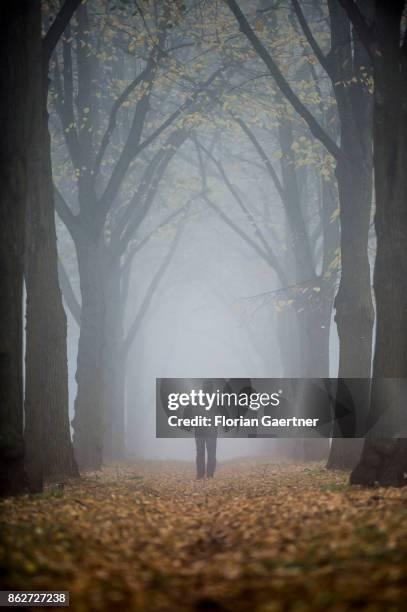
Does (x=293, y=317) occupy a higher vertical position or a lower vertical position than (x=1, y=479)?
higher

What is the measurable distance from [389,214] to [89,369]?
8.59m

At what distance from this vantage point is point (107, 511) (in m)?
6.36

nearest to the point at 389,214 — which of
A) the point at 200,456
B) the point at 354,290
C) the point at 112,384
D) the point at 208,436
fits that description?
the point at 354,290

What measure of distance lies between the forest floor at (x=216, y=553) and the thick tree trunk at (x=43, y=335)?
60.0 inches

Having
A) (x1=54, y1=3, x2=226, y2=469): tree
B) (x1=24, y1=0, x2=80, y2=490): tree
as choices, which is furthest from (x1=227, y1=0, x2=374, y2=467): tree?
A: (x1=24, y1=0, x2=80, y2=490): tree

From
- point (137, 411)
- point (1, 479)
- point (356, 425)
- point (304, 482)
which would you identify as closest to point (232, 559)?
point (1, 479)

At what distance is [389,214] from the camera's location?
8.09 metres

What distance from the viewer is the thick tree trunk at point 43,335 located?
819 cm

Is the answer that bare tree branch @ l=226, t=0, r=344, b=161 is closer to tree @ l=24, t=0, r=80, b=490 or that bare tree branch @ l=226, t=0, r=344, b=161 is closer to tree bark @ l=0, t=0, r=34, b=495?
tree @ l=24, t=0, r=80, b=490

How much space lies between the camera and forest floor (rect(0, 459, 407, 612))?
3680 millimetres

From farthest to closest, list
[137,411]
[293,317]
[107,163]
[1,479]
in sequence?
[137,411], [293,317], [107,163], [1,479]

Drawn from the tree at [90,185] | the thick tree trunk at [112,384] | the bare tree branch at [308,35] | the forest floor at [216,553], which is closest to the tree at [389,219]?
the forest floor at [216,553]

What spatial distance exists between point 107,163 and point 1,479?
47.6 ft

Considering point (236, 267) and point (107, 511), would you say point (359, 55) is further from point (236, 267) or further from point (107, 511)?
point (236, 267)
